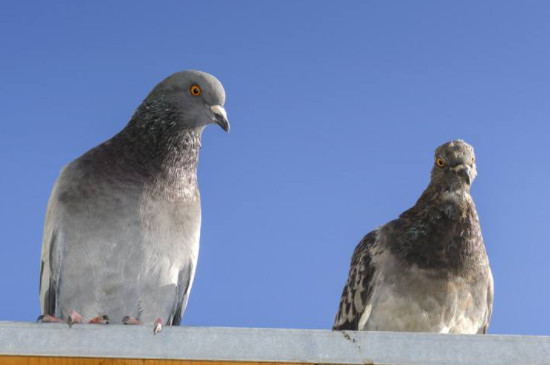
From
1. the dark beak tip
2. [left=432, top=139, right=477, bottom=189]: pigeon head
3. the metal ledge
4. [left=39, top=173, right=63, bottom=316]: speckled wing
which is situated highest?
[left=432, top=139, right=477, bottom=189]: pigeon head

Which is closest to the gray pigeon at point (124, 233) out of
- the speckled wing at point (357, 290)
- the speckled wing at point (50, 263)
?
the speckled wing at point (50, 263)

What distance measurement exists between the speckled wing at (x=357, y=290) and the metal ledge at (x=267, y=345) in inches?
127

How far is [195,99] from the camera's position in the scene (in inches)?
266

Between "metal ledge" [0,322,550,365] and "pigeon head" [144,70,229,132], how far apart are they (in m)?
3.40

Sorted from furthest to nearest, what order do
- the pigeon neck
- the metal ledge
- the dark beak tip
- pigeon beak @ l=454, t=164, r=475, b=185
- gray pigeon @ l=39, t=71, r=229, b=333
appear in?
pigeon beak @ l=454, t=164, r=475, b=185 < the dark beak tip < the pigeon neck < gray pigeon @ l=39, t=71, r=229, b=333 < the metal ledge

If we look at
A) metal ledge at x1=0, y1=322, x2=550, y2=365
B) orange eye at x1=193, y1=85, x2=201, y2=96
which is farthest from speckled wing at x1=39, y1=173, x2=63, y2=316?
metal ledge at x1=0, y1=322, x2=550, y2=365

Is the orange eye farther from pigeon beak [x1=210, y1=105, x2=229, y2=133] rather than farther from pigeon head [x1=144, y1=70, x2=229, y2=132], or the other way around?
pigeon beak [x1=210, y1=105, x2=229, y2=133]

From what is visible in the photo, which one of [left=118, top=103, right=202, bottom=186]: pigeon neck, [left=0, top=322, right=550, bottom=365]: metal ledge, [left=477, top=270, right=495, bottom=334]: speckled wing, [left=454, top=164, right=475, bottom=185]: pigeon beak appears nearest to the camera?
[left=0, top=322, right=550, bottom=365]: metal ledge

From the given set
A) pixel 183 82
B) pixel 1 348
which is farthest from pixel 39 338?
pixel 183 82

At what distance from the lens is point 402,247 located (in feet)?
22.0

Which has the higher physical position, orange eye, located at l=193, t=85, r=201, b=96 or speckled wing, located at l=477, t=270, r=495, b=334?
orange eye, located at l=193, t=85, r=201, b=96

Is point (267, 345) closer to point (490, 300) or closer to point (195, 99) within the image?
point (195, 99)

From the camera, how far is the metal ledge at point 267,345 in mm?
3381

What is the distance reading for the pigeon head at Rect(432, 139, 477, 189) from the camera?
6.98 meters
